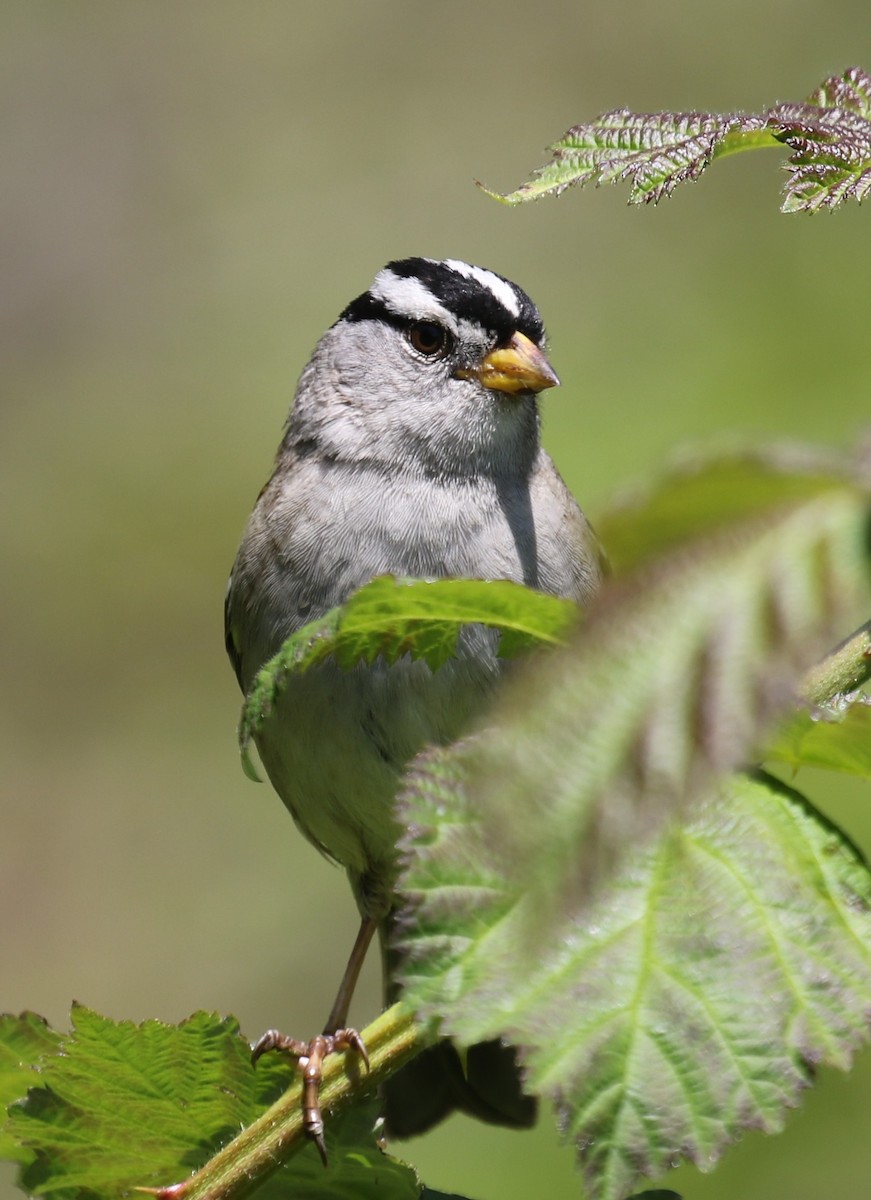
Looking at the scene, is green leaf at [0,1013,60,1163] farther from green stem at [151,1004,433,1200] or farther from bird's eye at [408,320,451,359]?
bird's eye at [408,320,451,359]

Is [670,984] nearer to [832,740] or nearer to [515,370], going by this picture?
[832,740]

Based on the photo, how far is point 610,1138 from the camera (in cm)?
103

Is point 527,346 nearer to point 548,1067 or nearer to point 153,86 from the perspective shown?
point 548,1067

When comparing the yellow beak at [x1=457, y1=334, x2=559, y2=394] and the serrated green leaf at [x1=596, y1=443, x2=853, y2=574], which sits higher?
the yellow beak at [x1=457, y1=334, x2=559, y2=394]

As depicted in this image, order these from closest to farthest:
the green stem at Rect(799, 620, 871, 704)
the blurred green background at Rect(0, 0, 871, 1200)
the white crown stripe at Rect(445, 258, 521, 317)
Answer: the green stem at Rect(799, 620, 871, 704), the white crown stripe at Rect(445, 258, 521, 317), the blurred green background at Rect(0, 0, 871, 1200)

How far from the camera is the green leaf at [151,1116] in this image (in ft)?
4.64

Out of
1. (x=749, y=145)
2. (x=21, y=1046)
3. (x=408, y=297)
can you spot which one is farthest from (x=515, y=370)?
(x=21, y=1046)

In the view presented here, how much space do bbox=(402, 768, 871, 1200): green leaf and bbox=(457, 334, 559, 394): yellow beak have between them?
2254mm

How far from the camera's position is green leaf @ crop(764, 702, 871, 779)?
1.05 m

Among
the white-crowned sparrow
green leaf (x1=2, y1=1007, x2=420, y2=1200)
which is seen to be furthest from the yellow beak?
green leaf (x1=2, y1=1007, x2=420, y2=1200)

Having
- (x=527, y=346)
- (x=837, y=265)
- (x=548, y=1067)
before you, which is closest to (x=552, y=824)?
(x=548, y=1067)

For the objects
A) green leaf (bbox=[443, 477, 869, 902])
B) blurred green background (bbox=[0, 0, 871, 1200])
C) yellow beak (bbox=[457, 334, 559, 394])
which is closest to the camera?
green leaf (bbox=[443, 477, 869, 902])

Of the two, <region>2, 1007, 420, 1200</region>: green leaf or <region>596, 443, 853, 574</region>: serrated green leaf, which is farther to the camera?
<region>2, 1007, 420, 1200</region>: green leaf

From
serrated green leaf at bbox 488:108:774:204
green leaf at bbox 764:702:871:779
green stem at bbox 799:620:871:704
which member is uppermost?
serrated green leaf at bbox 488:108:774:204
